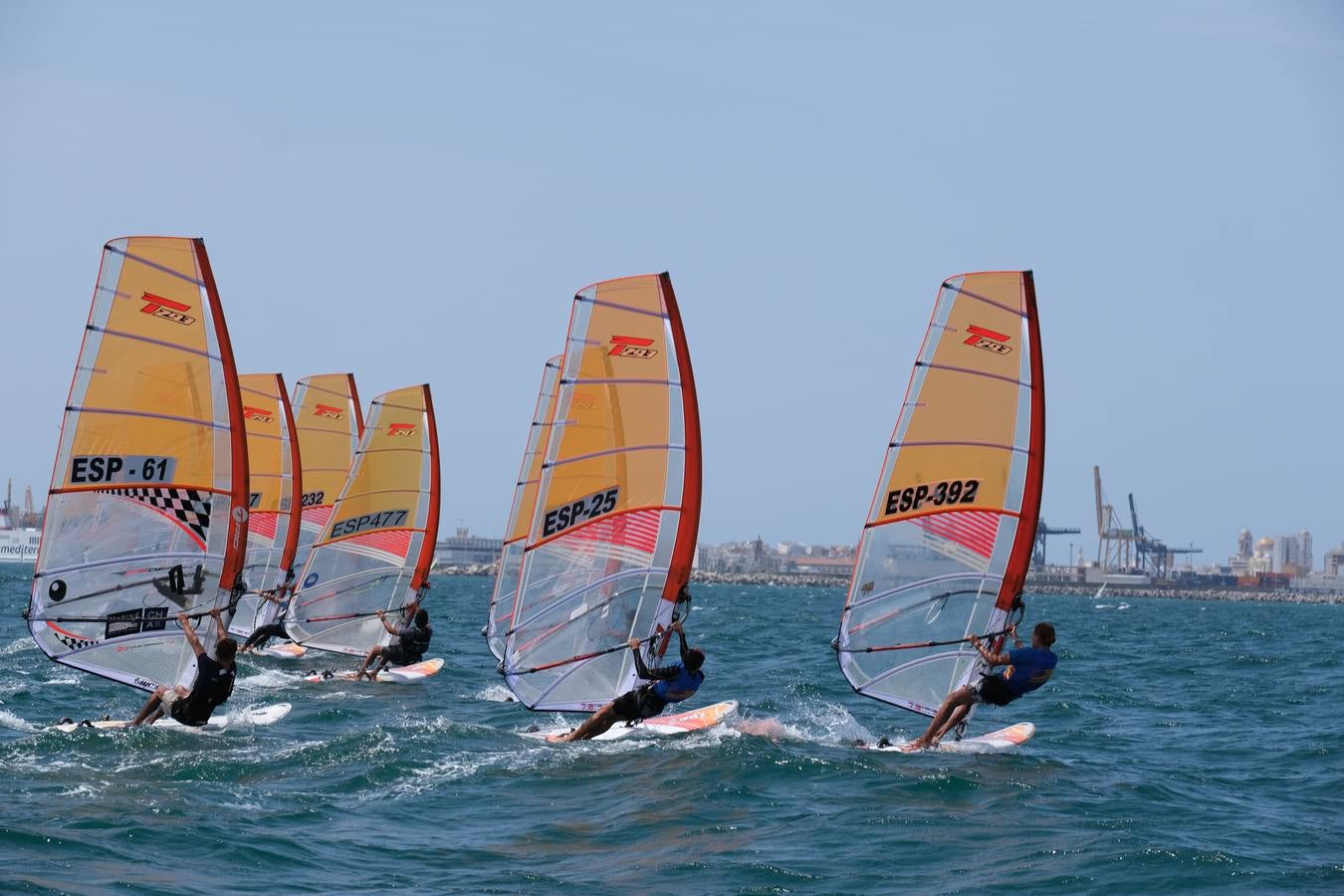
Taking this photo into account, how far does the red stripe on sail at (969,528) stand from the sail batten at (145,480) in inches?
235

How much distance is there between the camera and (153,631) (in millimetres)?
13500

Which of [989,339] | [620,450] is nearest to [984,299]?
[989,339]

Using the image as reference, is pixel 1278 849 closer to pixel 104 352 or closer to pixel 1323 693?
pixel 104 352

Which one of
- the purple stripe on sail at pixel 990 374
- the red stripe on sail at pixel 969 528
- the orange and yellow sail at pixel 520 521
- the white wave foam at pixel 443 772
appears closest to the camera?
the white wave foam at pixel 443 772

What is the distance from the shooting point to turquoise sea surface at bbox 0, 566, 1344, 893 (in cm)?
865

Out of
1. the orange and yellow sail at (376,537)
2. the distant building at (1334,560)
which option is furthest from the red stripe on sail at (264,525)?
the distant building at (1334,560)

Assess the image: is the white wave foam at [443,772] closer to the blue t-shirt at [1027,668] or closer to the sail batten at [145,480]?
the sail batten at [145,480]

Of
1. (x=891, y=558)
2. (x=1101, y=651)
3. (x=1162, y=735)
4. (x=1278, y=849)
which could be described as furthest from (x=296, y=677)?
(x=1101, y=651)

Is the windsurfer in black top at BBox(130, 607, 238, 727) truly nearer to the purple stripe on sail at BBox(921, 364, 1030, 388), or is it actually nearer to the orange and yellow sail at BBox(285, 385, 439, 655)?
the purple stripe on sail at BBox(921, 364, 1030, 388)

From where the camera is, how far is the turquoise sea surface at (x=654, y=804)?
8.65 metres

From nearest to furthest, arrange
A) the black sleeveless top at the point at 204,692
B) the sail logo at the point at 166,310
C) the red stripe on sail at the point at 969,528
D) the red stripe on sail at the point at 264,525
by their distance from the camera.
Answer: the black sleeveless top at the point at 204,692
the sail logo at the point at 166,310
the red stripe on sail at the point at 969,528
the red stripe on sail at the point at 264,525

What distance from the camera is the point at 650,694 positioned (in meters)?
13.4

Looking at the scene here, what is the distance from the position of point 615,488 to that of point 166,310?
163 inches

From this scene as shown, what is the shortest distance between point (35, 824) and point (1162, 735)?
10613mm
